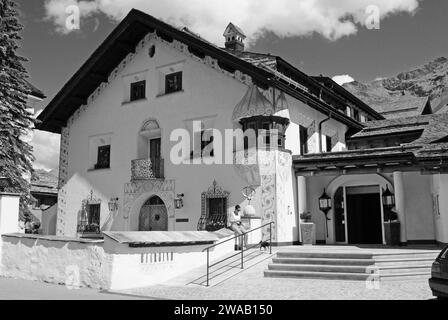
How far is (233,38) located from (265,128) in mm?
9880

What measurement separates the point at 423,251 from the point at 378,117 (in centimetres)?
2065

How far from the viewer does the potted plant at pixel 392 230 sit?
57.6 feet

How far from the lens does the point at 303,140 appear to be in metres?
21.1

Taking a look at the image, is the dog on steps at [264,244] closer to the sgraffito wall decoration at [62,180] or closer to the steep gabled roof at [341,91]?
the sgraffito wall decoration at [62,180]

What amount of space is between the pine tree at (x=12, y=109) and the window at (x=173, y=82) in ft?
19.3

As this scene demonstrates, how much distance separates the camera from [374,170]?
59.7 feet

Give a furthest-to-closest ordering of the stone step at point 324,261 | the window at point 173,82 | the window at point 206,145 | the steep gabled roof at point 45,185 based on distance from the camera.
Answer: the steep gabled roof at point 45,185
the window at point 173,82
the window at point 206,145
the stone step at point 324,261

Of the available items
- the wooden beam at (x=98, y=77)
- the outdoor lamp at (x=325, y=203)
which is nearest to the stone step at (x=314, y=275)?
the outdoor lamp at (x=325, y=203)

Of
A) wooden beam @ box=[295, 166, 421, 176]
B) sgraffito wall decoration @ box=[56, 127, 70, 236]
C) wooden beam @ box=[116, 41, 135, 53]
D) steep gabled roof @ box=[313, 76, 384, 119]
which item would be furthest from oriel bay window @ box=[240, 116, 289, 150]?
sgraffito wall decoration @ box=[56, 127, 70, 236]

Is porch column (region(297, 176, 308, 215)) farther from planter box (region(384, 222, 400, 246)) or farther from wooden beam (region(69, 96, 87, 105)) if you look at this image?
wooden beam (region(69, 96, 87, 105))

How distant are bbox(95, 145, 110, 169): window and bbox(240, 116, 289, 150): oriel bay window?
7.60m

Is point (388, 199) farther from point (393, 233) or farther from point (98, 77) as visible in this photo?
point (98, 77)

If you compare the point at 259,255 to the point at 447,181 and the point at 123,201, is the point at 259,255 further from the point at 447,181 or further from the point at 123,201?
the point at 123,201
